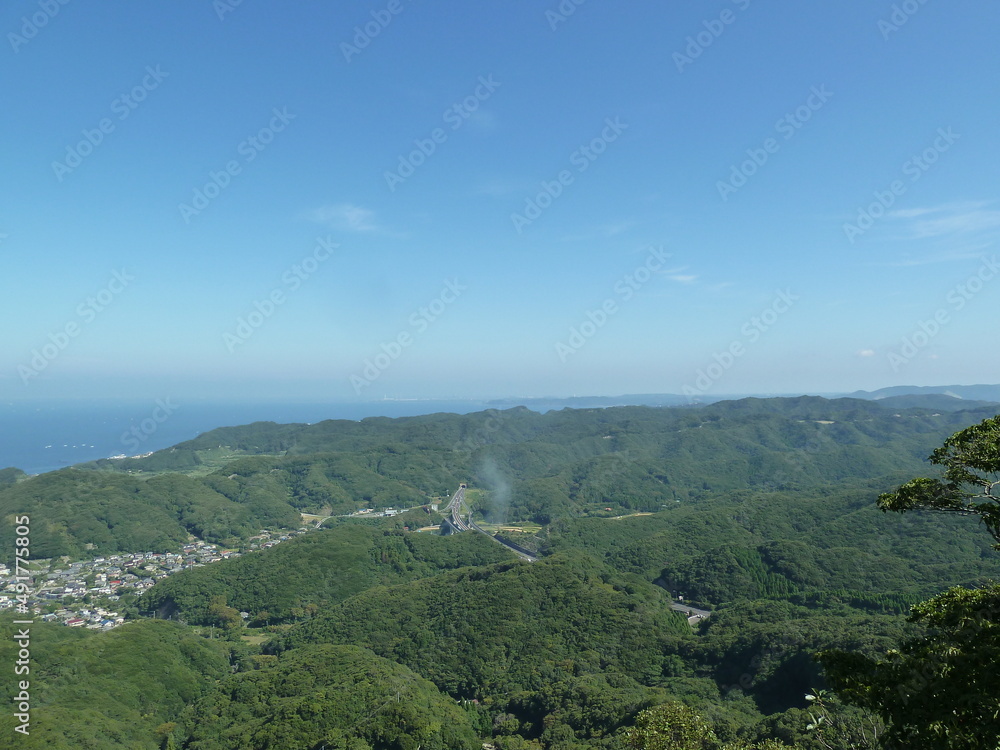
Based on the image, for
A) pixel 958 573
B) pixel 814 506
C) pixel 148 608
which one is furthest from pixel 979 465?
pixel 814 506

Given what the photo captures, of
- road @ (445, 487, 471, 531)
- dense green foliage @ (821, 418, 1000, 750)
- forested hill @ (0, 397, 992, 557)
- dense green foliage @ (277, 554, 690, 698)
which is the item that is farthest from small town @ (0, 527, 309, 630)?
dense green foliage @ (821, 418, 1000, 750)

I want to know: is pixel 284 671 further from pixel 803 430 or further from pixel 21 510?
pixel 803 430

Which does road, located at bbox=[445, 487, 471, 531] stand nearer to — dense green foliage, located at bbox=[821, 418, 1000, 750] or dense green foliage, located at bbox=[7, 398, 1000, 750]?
dense green foliage, located at bbox=[7, 398, 1000, 750]

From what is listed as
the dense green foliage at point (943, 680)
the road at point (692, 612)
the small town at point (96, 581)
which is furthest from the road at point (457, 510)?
the dense green foliage at point (943, 680)

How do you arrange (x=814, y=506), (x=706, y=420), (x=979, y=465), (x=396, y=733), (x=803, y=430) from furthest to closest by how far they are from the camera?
(x=706, y=420) → (x=803, y=430) → (x=814, y=506) → (x=396, y=733) → (x=979, y=465)

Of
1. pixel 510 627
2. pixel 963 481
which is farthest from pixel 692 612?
pixel 963 481

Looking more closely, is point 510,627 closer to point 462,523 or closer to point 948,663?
point 948,663
